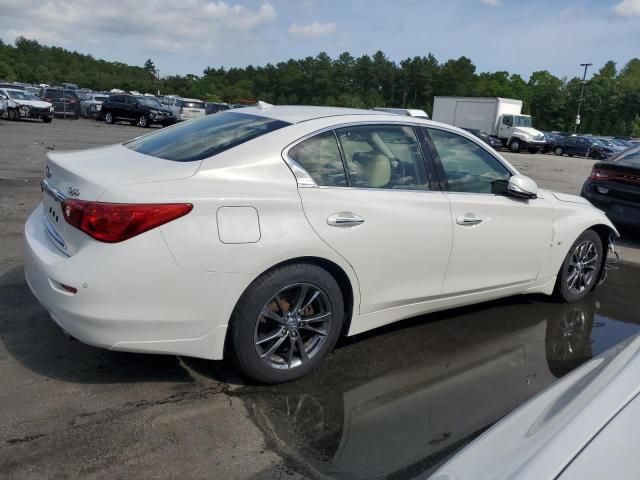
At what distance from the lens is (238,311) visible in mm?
3137

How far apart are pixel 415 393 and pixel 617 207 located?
19.8 ft

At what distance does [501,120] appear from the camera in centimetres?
4091

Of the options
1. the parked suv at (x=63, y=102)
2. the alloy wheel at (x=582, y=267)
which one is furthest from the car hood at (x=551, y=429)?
the parked suv at (x=63, y=102)

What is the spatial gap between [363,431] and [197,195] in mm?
1495

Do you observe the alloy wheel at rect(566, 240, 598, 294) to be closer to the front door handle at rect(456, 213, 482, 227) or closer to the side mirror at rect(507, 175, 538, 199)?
the side mirror at rect(507, 175, 538, 199)

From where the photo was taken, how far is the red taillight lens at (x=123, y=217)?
9.42ft

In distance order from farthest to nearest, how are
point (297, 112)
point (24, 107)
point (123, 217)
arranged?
point (24, 107) → point (297, 112) → point (123, 217)

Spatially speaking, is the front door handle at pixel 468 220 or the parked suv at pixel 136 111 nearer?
the front door handle at pixel 468 220

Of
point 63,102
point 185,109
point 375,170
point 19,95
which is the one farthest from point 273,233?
point 63,102

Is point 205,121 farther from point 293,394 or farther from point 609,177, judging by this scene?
point 609,177

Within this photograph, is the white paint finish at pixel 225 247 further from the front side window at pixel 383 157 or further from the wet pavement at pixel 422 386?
the wet pavement at pixel 422 386

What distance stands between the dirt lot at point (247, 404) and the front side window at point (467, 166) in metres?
1.12

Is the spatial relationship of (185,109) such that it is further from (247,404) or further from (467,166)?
(247,404)

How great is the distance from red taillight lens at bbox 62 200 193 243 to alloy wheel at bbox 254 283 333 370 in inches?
29.0
